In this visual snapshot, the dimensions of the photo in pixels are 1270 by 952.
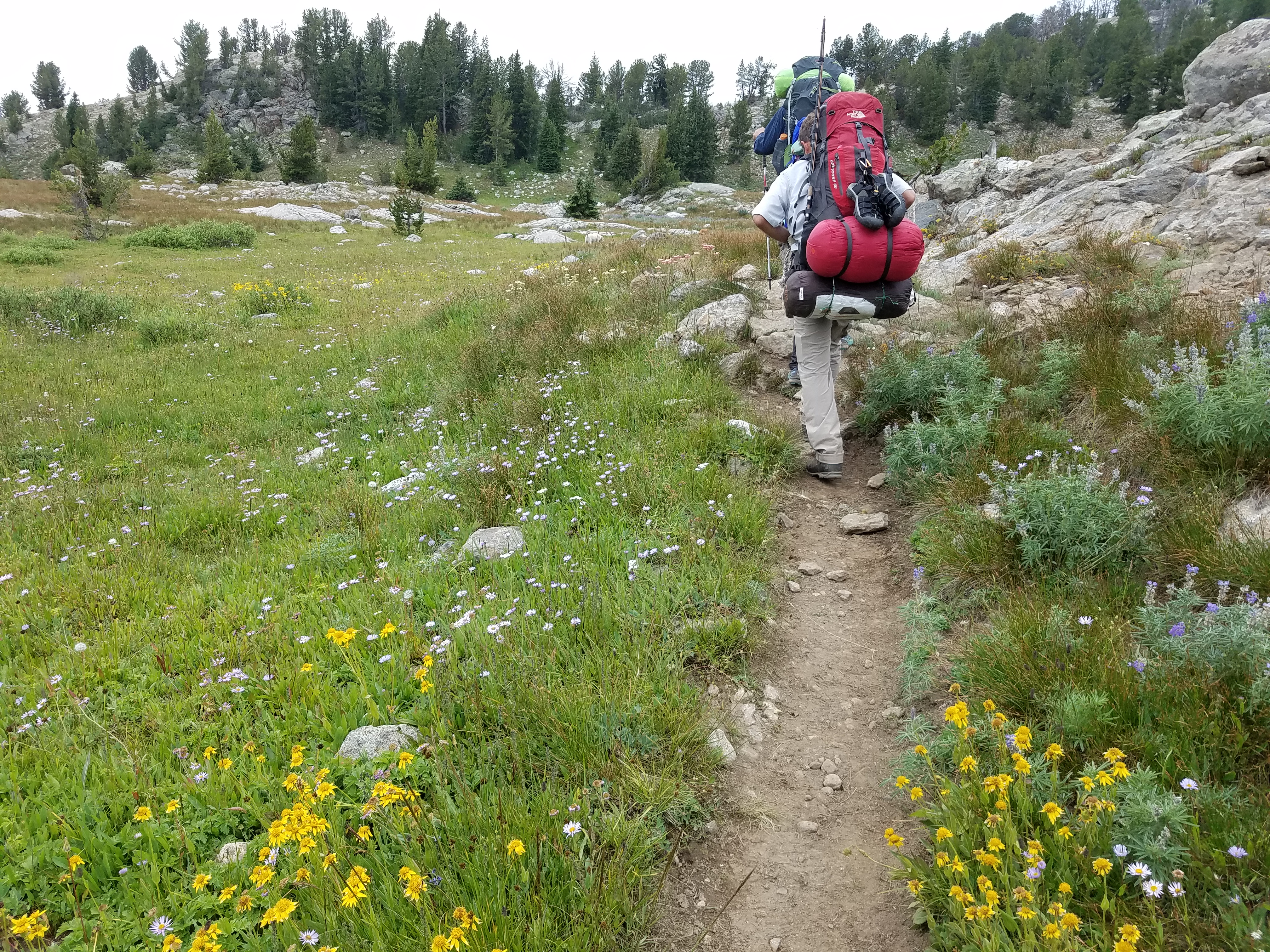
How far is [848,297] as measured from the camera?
17.9ft

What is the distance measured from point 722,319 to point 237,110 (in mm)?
160342

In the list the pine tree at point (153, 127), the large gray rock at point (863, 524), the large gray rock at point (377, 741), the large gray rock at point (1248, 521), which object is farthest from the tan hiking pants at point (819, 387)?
the pine tree at point (153, 127)

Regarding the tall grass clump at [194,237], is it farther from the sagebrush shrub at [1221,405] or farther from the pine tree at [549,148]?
the pine tree at [549,148]

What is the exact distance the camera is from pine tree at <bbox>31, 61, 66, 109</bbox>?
15000 centimetres

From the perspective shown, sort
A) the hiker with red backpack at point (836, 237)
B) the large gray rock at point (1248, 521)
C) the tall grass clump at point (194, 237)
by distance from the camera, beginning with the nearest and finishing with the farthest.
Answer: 1. the large gray rock at point (1248, 521)
2. the hiker with red backpack at point (836, 237)
3. the tall grass clump at point (194, 237)

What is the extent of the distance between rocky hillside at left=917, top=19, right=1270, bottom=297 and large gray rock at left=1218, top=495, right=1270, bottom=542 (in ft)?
11.9

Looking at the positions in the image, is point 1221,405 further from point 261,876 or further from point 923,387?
point 261,876

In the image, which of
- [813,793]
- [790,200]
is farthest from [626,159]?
[813,793]

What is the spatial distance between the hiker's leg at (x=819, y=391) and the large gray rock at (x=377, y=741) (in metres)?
4.35

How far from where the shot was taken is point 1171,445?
13.6 feet

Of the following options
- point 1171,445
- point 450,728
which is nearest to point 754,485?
point 1171,445

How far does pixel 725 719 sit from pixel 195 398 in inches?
364

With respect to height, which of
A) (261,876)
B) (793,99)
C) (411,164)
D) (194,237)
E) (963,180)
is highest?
(411,164)

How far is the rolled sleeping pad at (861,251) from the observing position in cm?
519
